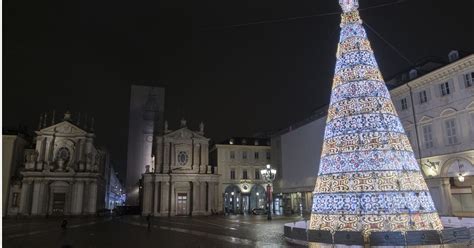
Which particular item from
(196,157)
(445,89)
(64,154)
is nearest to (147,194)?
(196,157)

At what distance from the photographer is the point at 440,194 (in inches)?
1062

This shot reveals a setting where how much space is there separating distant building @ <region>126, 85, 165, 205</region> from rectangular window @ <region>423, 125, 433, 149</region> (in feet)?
151

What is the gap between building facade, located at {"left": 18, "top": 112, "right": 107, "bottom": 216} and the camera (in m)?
47.8

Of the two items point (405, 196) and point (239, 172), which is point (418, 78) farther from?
point (239, 172)

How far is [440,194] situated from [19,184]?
51.6m

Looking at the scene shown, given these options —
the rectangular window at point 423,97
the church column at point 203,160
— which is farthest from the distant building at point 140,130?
the rectangular window at point 423,97

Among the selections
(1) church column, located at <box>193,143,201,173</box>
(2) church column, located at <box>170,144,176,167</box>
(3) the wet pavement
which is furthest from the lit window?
(2) church column, located at <box>170,144,176,167</box>

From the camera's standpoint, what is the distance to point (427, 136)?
28609 mm

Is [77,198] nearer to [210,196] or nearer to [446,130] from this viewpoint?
[210,196]

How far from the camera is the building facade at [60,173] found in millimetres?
47844

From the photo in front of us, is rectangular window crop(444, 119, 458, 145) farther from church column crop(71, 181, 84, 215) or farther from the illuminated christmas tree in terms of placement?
church column crop(71, 181, 84, 215)

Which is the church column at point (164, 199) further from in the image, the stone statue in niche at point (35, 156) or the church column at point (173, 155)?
the stone statue in niche at point (35, 156)

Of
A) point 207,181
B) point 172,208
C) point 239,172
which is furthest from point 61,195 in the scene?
point 239,172

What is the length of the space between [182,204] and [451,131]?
124 feet
